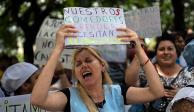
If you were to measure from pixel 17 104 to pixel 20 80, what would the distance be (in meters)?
0.41

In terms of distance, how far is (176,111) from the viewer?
2.88 meters

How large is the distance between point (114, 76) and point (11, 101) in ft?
7.73

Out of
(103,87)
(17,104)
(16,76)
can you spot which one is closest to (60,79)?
(16,76)

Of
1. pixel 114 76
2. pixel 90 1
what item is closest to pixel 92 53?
pixel 114 76

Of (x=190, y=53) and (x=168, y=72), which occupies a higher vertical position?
(x=190, y=53)

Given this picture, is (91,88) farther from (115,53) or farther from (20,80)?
(115,53)

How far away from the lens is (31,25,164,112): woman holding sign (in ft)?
10.9

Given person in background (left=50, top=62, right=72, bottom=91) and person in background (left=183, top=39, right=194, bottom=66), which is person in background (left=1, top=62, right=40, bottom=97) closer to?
person in background (left=50, top=62, right=72, bottom=91)

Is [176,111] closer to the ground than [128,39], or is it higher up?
closer to the ground

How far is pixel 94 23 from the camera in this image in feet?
11.7

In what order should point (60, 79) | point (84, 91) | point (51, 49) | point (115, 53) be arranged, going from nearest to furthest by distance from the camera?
point (84, 91), point (60, 79), point (51, 49), point (115, 53)

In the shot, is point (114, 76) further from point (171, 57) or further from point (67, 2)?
point (67, 2)

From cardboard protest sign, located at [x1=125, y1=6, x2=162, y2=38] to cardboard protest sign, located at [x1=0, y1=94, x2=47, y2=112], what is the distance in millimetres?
1158

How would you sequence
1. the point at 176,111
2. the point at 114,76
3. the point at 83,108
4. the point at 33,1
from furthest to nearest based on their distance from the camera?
1. the point at 33,1
2. the point at 114,76
3. the point at 83,108
4. the point at 176,111
